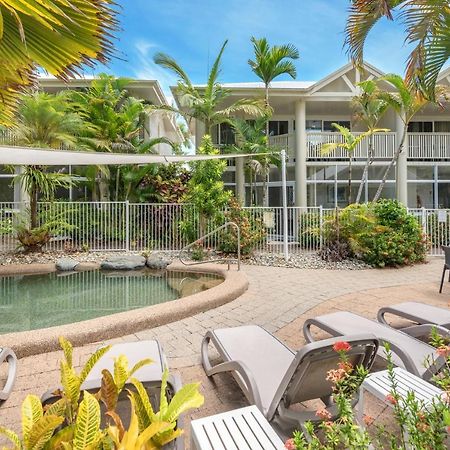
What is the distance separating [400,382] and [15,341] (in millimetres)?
3920

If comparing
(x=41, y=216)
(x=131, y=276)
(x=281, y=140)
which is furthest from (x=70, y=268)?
(x=281, y=140)

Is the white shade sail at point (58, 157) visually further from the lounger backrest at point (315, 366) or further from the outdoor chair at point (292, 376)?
the lounger backrest at point (315, 366)

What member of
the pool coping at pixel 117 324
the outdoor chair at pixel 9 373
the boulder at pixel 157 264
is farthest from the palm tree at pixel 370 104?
the outdoor chair at pixel 9 373

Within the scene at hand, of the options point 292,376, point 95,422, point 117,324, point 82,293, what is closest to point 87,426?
point 95,422

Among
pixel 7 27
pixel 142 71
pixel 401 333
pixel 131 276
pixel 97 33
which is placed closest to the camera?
pixel 7 27

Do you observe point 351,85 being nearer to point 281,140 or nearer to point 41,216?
point 281,140

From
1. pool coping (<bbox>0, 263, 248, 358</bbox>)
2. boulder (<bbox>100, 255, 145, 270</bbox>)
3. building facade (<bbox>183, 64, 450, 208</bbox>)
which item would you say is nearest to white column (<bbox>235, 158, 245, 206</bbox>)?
building facade (<bbox>183, 64, 450, 208</bbox>)

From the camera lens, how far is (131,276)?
375 inches

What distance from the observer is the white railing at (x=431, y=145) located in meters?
18.4

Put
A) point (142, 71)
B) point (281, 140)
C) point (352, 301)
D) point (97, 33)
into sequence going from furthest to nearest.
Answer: point (281, 140) < point (142, 71) < point (352, 301) < point (97, 33)

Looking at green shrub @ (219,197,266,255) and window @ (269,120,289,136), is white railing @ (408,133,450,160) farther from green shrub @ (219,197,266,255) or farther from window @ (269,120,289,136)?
green shrub @ (219,197,266,255)

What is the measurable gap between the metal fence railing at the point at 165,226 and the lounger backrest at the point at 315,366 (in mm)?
8673

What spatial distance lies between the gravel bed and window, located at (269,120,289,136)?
10589 millimetres

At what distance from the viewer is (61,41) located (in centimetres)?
237
